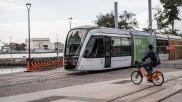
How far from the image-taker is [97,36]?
934 inches

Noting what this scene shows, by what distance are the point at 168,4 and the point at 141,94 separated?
2233 inches

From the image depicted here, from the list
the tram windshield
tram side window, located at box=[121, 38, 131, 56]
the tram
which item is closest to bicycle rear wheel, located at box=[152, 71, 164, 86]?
the tram

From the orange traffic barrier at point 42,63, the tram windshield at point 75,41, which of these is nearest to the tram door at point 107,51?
the tram windshield at point 75,41

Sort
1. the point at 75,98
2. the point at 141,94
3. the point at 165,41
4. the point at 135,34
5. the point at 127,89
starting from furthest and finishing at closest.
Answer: the point at 165,41
the point at 135,34
the point at 127,89
the point at 141,94
the point at 75,98

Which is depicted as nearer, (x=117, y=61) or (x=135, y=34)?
(x=117, y=61)

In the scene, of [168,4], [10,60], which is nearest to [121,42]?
[168,4]

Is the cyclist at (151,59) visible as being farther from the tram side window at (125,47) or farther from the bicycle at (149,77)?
the tram side window at (125,47)

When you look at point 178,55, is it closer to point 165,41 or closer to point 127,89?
point 165,41

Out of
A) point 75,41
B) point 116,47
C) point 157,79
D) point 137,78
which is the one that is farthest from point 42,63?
point 157,79

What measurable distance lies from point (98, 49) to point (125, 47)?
4.92 m

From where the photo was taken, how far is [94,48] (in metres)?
23.3

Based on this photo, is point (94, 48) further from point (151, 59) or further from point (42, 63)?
point (42, 63)

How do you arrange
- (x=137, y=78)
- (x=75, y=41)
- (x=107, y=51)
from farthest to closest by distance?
(x=107, y=51) < (x=75, y=41) < (x=137, y=78)

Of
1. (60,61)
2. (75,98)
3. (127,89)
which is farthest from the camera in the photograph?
(60,61)
